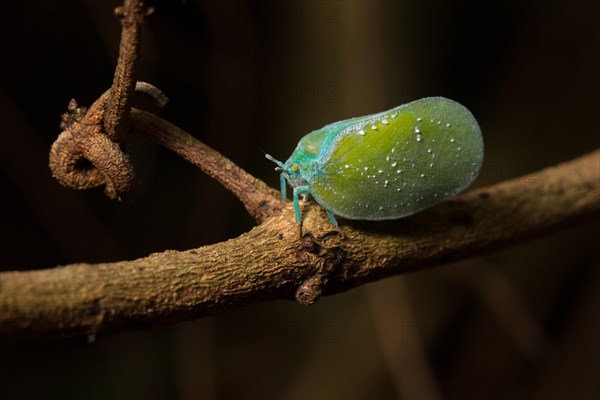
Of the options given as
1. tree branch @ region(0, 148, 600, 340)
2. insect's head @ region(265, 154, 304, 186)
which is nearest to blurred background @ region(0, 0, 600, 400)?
tree branch @ region(0, 148, 600, 340)

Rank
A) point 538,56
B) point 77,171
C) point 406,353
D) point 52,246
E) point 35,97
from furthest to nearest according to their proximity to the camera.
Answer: point 538,56
point 406,353
point 52,246
point 35,97
point 77,171

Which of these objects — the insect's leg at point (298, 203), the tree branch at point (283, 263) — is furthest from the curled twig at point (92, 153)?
the insect's leg at point (298, 203)

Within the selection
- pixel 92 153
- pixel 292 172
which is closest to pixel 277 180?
pixel 292 172

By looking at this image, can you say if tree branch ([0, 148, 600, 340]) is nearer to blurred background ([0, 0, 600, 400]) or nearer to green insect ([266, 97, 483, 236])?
green insect ([266, 97, 483, 236])

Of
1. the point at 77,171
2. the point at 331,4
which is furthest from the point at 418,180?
the point at 331,4

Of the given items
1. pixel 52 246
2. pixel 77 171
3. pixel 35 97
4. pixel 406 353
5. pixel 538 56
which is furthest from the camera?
pixel 538 56

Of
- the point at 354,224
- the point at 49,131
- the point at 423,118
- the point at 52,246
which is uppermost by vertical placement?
the point at 49,131

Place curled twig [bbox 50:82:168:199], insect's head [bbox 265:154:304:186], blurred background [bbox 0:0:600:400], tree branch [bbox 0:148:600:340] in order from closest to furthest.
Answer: tree branch [bbox 0:148:600:340] → curled twig [bbox 50:82:168:199] → insect's head [bbox 265:154:304:186] → blurred background [bbox 0:0:600:400]

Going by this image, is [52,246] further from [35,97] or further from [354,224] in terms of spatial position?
[354,224]

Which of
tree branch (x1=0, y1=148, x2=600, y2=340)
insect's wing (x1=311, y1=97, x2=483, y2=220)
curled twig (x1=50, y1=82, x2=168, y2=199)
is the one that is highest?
curled twig (x1=50, y1=82, x2=168, y2=199)
